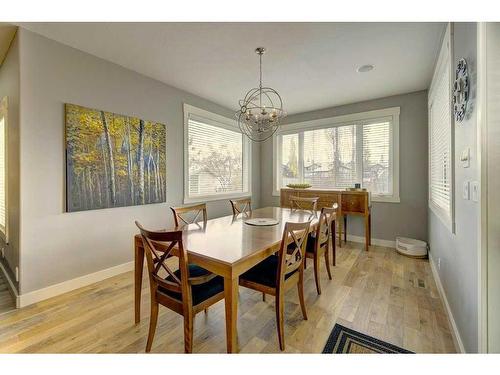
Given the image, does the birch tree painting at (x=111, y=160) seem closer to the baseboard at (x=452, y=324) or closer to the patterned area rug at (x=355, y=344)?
the patterned area rug at (x=355, y=344)

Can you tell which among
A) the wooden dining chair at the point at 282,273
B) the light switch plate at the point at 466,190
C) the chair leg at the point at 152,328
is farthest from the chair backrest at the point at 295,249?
the light switch plate at the point at 466,190

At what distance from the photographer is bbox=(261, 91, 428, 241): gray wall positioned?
12.0ft

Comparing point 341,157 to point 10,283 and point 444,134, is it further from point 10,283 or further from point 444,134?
point 10,283

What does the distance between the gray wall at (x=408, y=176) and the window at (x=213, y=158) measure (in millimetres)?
2411

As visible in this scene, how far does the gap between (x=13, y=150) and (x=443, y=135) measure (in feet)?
14.7

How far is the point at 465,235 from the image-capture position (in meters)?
1.52

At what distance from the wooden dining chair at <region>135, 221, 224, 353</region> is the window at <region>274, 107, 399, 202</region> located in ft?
A: 11.6

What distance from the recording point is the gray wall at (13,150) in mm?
2202

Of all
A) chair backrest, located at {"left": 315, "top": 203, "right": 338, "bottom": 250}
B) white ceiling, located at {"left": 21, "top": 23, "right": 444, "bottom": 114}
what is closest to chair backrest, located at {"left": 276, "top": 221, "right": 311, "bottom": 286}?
chair backrest, located at {"left": 315, "top": 203, "right": 338, "bottom": 250}

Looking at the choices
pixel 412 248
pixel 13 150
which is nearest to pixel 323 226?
pixel 412 248

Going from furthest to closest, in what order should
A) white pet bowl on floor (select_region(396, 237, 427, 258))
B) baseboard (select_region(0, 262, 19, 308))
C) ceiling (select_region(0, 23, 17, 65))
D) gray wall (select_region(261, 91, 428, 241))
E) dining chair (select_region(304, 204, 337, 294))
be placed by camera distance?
1. gray wall (select_region(261, 91, 428, 241))
2. white pet bowl on floor (select_region(396, 237, 427, 258))
3. dining chair (select_region(304, 204, 337, 294))
4. baseboard (select_region(0, 262, 19, 308))
5. ceiling (select_region(0, 23, 17, 65))

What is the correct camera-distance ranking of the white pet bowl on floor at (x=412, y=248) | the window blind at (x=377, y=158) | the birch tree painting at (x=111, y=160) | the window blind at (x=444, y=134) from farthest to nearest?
Answer: the window blind at (x=377, y=158)
the white pet bowl on floor at (x=412, y=248)
the birch tree painting at (x=111, y=160)
the window blind at (x=444, y=134)

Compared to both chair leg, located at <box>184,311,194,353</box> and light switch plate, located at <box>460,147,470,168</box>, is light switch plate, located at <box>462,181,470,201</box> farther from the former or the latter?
chair leg, located at <box>184,311,194,353</box>
